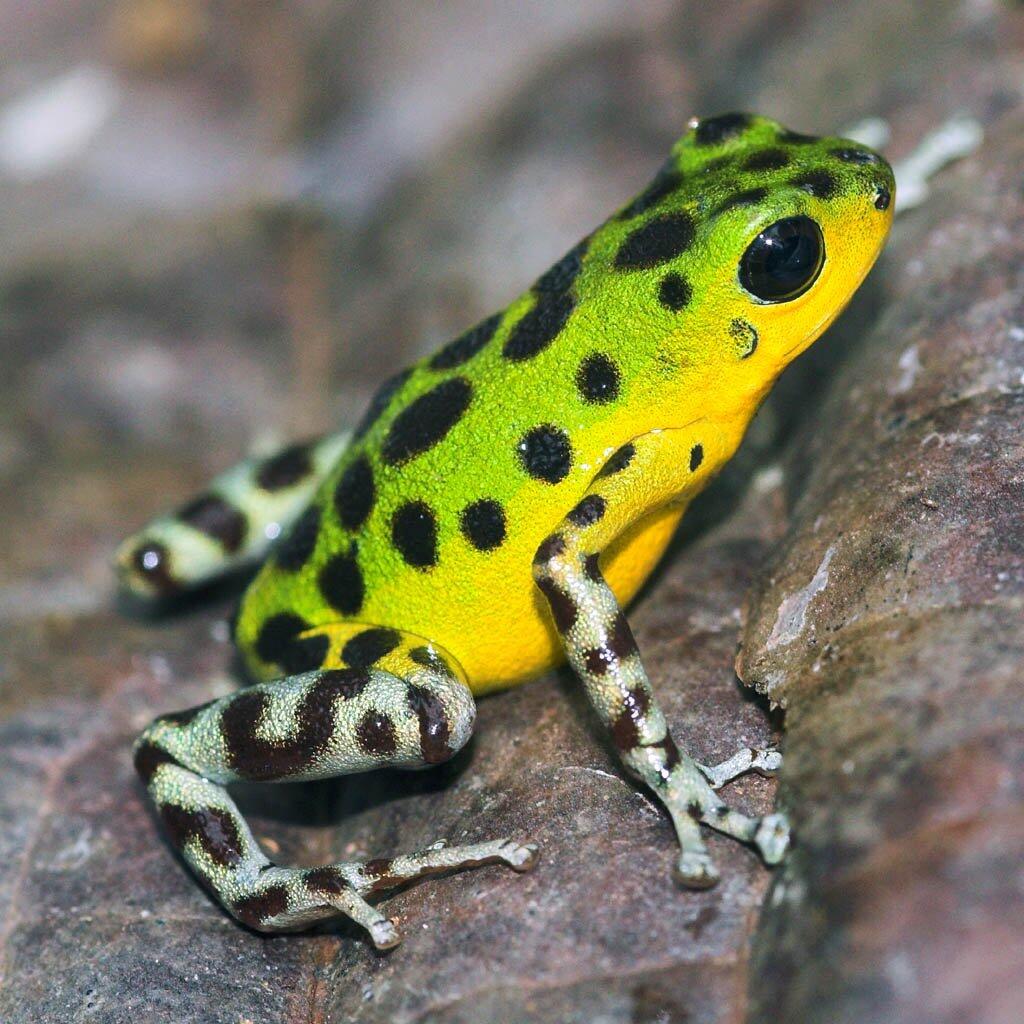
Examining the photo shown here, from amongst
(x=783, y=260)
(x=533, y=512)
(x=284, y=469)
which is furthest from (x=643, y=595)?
(x=284, y=469)

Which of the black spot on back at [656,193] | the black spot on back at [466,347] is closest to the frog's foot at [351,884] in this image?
the black spot on back at [466,347]

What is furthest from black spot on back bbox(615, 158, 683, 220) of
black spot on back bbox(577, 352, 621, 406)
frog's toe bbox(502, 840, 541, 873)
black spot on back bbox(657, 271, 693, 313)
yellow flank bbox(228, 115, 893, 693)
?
frog's toe bbox(502, 840, 541, 873)

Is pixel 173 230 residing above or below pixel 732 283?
above

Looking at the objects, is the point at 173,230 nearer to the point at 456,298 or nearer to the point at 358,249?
the point at 358,249

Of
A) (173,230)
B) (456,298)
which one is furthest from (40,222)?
(456,298)

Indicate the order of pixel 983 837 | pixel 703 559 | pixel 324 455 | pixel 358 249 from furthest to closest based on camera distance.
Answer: pixel 358 249 → pixel 324 455 → pixel 703 559 → pixel 983 837

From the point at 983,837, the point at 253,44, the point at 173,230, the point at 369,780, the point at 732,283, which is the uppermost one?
the point at 253,44

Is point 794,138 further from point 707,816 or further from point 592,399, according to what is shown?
point 707,816
